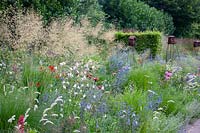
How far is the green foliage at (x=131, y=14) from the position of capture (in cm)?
1933

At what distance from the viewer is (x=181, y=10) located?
913 inches

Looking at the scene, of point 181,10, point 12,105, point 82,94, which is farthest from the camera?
point 181,10

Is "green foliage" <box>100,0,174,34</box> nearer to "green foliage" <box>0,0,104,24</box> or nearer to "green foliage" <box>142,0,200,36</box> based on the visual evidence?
"green foliage" <box>142,0,200,36</box>

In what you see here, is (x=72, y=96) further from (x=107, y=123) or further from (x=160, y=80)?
(x=160, y=80)

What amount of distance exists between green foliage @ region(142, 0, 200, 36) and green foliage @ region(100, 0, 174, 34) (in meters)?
2.84

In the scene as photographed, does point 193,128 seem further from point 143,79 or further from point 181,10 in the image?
point 181,10

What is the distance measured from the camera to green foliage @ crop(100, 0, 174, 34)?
19328mm

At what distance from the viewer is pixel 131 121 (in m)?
4.88

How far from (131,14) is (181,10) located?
471 centimetres

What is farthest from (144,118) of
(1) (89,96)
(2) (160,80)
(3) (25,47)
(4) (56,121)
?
Result: (3) (25,47)

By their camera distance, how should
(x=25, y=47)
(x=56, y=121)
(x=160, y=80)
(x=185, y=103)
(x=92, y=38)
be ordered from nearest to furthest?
(x=56, y=121) → (x=185, y=103) → (x=160, y=80) → (x=25, y=47) → (x=92, y=38)

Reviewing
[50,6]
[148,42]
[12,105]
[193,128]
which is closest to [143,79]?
[193,128]

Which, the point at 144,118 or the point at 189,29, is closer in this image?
the point at 144,118

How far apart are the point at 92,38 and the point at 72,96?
768 centimetres
